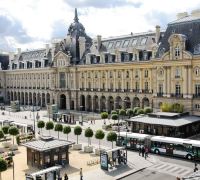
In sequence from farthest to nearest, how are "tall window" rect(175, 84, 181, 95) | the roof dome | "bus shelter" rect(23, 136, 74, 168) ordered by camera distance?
the roof dome, "tall window" rect(175, 84, 181, 95), "bus shelter" rect(23, 136, 74, 168)

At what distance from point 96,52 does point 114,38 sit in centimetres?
700

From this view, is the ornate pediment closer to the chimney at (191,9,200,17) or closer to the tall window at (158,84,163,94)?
the tall window at (158,84,163,94)

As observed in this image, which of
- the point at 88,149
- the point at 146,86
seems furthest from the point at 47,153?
the point at 146,86

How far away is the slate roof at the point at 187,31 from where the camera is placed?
7388 cm

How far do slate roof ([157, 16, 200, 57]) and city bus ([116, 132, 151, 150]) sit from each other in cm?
2689

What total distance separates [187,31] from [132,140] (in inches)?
1276

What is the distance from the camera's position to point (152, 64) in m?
83.9

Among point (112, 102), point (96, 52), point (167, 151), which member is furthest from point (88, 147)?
point (96, 52)

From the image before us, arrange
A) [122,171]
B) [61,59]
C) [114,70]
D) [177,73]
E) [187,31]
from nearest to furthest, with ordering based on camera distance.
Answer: [122,171] < [177,73] < [187,31] < [114,70] < [61,59]

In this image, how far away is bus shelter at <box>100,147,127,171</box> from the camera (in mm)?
44812

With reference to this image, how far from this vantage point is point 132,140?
5641 cm

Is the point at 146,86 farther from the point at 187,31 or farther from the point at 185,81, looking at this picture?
the point at 187,31

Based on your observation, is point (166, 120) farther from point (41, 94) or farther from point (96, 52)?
point (41, 94)

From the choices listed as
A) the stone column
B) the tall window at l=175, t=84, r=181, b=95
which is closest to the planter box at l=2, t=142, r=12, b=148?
the tall window at l=175, t=84, r=181, b=95
